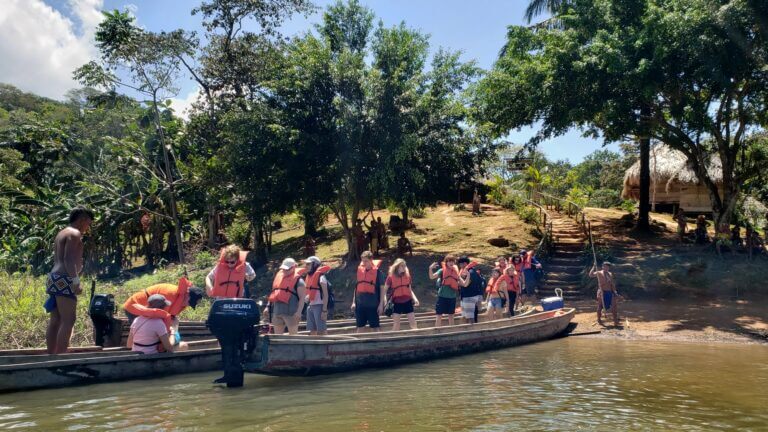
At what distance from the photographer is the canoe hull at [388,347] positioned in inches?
337

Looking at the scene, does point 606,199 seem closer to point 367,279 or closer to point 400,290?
point 400,290

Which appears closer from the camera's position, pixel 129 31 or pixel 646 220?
pixel 129 31

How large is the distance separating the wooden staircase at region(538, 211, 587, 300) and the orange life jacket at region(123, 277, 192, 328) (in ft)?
38.5

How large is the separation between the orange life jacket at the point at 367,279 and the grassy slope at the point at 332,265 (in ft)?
17.3

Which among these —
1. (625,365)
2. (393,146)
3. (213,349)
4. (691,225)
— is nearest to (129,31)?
(393,146)

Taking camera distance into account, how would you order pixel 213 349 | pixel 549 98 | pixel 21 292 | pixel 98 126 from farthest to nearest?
1. pixel 98 126
2. pixel 549 98
3. pixel 21 292
4. pixel 213 349

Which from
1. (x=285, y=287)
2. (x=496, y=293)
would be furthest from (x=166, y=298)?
(x=496, y=293)

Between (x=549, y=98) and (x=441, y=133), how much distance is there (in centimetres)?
340

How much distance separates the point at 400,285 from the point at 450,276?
4.31 ft

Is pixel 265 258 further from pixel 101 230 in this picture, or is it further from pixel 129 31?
pixel 129 31

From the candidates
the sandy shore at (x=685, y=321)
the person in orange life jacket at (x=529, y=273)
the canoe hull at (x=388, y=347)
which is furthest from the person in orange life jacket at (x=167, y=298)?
the person in orange life jacket at (x=529, y=273)

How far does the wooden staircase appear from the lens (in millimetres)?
17906

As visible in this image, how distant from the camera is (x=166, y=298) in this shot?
8.34 m

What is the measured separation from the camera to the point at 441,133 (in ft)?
62.6
